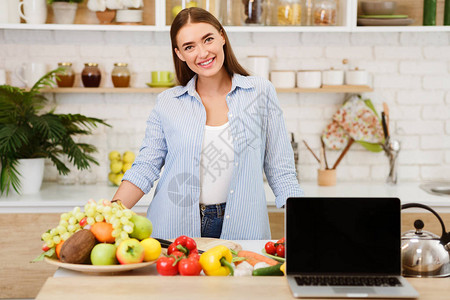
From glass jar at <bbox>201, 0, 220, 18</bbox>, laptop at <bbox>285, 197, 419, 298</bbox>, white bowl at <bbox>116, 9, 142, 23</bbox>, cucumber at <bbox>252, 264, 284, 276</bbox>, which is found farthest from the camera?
white bowl at <bbox>116, 9, 142, 23</bbox>

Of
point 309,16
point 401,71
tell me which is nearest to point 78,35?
point 309,16

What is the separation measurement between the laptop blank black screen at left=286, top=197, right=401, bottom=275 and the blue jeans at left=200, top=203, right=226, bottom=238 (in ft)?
3.08

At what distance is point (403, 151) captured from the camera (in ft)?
12.3

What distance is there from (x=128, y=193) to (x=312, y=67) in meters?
1.85

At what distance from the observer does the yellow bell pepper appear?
152 centimetres

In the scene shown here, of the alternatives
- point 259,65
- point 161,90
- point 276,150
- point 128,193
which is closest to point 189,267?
point 128,193

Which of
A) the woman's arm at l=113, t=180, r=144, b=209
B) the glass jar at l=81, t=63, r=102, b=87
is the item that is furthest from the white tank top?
the glass jar at l=81, t=63, r=102, b=87

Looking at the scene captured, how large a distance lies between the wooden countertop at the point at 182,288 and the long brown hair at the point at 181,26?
1.13 metres

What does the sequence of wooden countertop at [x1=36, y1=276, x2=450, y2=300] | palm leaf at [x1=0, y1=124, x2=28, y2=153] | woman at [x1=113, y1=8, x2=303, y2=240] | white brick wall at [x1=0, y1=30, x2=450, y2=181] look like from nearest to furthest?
wooden countertop at [x1=36, y1=276, x2=450, y2=300] → woman at [x1=113, y1=8, x2=303, y2=240] → palm leaf at [x1=0, y1=124, x2=28, y2=153] → white brick wall at [x1=0, y1=30, x2=450, y2=181]

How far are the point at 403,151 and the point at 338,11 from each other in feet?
3.25

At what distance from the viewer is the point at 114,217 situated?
62.6 inches

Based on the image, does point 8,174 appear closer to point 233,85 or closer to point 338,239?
point 233,85

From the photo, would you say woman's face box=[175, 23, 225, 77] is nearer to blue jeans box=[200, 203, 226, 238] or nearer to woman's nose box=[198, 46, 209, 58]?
woman's nose box=[198, 46, 209, 58]

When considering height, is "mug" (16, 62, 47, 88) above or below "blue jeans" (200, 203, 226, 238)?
above
